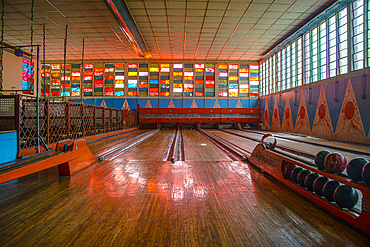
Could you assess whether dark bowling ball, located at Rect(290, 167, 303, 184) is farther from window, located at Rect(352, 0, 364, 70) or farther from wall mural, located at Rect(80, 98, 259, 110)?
wall mural, located at Rect(80, 98, 259, 110)

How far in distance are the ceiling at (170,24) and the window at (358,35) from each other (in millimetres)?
1386

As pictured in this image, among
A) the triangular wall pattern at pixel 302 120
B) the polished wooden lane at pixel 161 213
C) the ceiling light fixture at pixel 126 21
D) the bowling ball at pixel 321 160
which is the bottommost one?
the polished wooden lane at pixel 161 213

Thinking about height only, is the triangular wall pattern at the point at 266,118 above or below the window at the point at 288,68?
below

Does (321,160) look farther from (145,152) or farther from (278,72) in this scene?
(278,72)

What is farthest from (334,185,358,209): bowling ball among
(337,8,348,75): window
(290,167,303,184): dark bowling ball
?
(337,8,348,75): window

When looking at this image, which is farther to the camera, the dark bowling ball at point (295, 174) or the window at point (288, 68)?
the window at point (288, 68)

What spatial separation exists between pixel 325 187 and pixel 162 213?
6.35 ft

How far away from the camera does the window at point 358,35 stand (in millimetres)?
7883

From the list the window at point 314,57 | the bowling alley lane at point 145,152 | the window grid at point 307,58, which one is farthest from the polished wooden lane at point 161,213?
the window grid at point 307,58

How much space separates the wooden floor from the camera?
1655mm

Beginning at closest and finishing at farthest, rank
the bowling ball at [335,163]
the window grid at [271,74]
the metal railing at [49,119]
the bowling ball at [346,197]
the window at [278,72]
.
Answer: the bowling ball at [346,197] < the bowling ball at [335,163] < the metal railing at [49,119] < the window at [278,72] < the window grid at [271,74]

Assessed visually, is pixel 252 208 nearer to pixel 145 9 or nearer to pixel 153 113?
pixel 145 9

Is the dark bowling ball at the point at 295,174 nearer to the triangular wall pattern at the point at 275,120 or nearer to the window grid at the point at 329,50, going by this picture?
the window grid at the point at 329,50

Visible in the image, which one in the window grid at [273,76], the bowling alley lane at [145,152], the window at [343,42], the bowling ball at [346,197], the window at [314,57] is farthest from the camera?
the window grid at [273,76]
